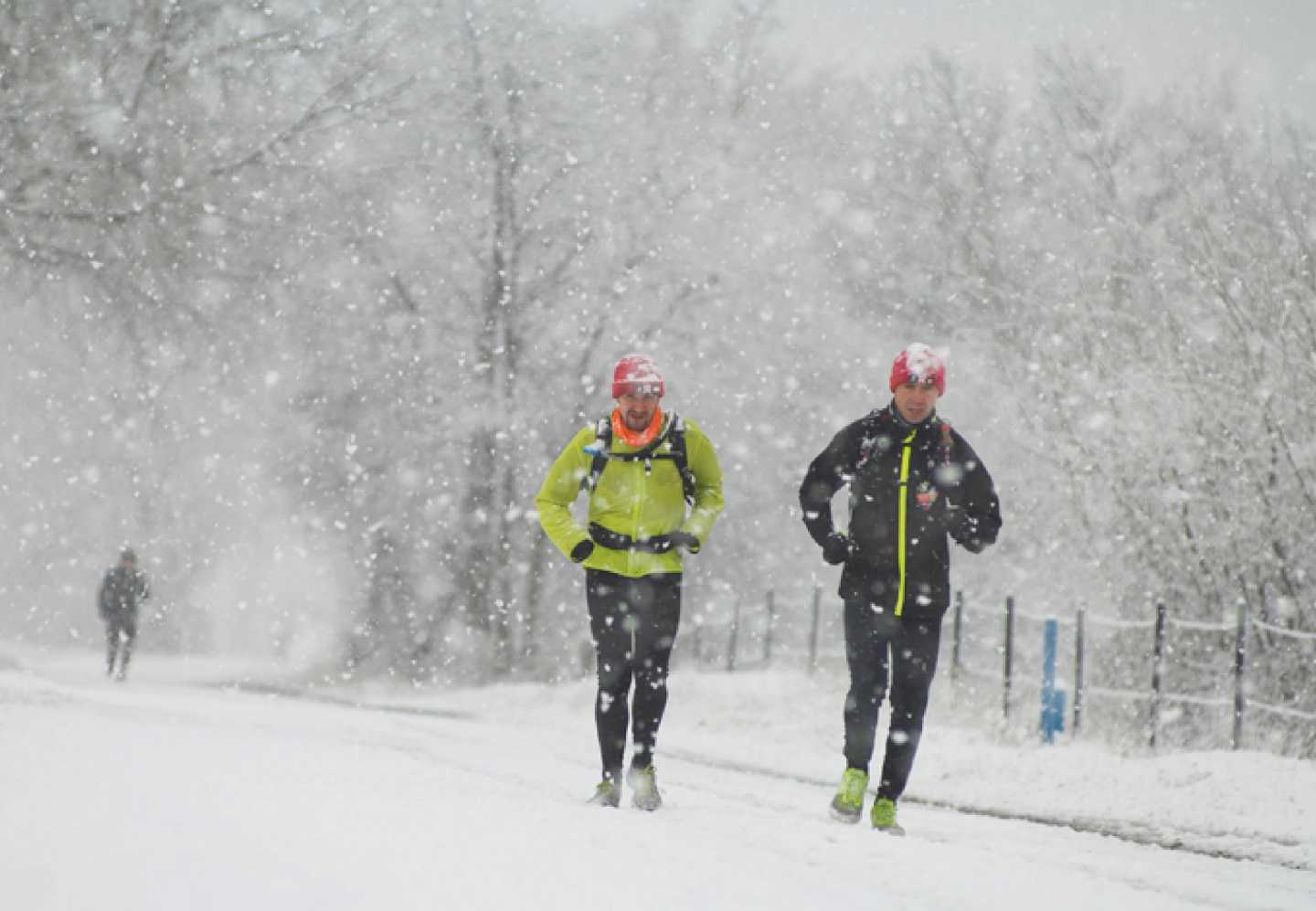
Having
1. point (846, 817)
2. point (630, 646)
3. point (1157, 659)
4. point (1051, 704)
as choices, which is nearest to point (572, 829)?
point (630, 646)

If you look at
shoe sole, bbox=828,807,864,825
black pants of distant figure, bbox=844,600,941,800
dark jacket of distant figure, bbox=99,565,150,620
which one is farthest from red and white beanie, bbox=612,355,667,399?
dark jacket of distant figure, bbox=99,565,150,620

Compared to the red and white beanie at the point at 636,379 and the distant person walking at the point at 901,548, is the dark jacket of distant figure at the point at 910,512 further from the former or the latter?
the red and white beanie at the point at 636,379

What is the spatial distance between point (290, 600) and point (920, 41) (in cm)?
3435

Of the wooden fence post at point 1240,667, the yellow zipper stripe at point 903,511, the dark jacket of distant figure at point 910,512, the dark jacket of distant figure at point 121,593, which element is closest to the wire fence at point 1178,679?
the wooden fence post at point 1240,667

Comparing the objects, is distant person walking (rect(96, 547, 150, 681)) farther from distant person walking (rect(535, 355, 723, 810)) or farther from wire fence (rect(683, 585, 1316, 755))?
distant person walking (rect(535, 355, 723, 810))

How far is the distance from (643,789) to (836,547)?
1.26 metres

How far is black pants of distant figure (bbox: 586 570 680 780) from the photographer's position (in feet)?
19.2

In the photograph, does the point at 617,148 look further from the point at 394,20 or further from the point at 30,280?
the point at 30,280

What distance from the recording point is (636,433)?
19.3ft

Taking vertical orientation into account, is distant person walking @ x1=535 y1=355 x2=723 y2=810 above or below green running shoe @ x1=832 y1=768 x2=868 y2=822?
above

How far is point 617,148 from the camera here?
23.7m

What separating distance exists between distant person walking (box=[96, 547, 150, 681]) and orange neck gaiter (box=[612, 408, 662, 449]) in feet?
52.5

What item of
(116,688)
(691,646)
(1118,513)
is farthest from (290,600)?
(1118,513)

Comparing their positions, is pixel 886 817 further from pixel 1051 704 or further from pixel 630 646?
pixel 1051 704
